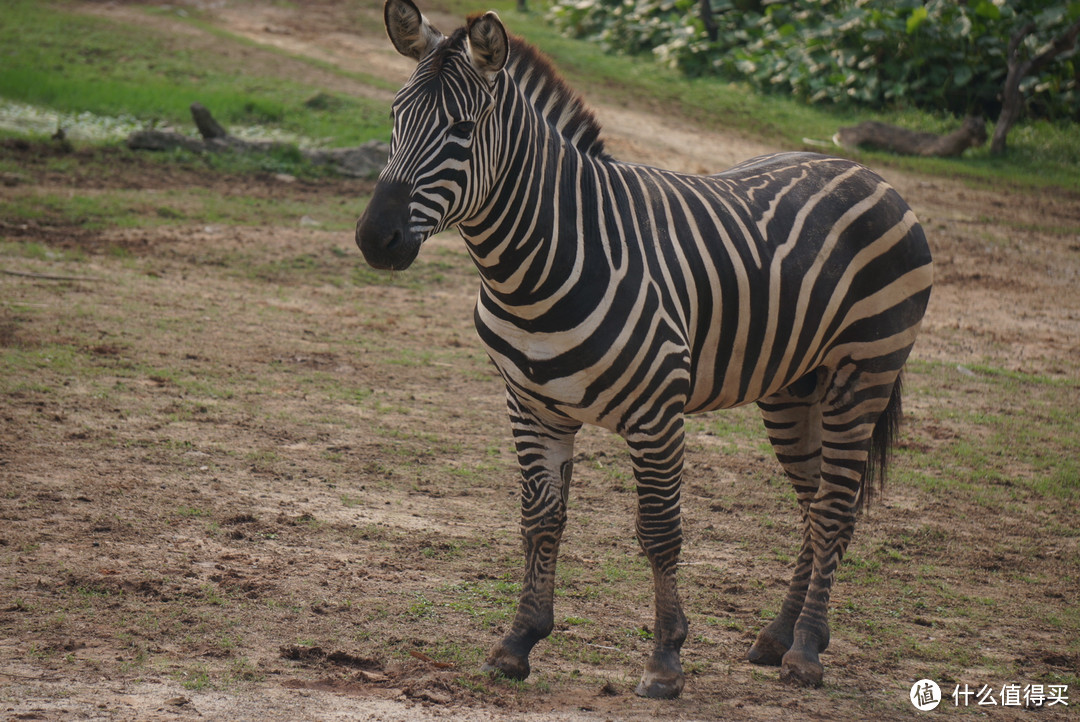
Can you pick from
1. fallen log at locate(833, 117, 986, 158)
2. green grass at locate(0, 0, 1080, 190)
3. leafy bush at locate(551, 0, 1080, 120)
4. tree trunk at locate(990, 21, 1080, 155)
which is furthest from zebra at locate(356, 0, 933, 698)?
leafy bush at locate(551, 0, 1080, 120)

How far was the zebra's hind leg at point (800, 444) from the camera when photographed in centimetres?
464

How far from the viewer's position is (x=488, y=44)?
341 centimetres

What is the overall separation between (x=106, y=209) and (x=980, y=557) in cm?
945

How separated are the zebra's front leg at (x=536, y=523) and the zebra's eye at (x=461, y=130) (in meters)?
1.19

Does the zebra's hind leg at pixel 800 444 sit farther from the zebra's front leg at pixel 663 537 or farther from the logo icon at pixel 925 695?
the zebra's front leg at pixel 663 537

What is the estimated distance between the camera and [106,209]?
1087cm

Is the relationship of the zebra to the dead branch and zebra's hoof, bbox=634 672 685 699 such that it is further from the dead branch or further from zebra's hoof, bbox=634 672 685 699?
the dead branch

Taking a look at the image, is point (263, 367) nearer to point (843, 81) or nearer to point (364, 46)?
point (843, 81)

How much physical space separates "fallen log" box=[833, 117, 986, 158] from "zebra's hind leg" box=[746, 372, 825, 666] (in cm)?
1245

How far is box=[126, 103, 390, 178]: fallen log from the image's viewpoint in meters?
13.5

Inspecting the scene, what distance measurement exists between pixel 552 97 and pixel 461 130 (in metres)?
0.74

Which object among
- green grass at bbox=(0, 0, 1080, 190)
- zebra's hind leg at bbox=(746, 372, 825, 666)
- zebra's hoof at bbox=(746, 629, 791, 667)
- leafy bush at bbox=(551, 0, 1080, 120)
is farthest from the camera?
leafy bush at bbox=(551, 0, 1080, 120)

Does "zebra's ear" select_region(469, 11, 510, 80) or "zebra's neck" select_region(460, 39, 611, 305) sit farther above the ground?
"zebra's ear" select_region(469, 11, 510, 80)

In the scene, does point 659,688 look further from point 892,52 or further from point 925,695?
point 892,52
